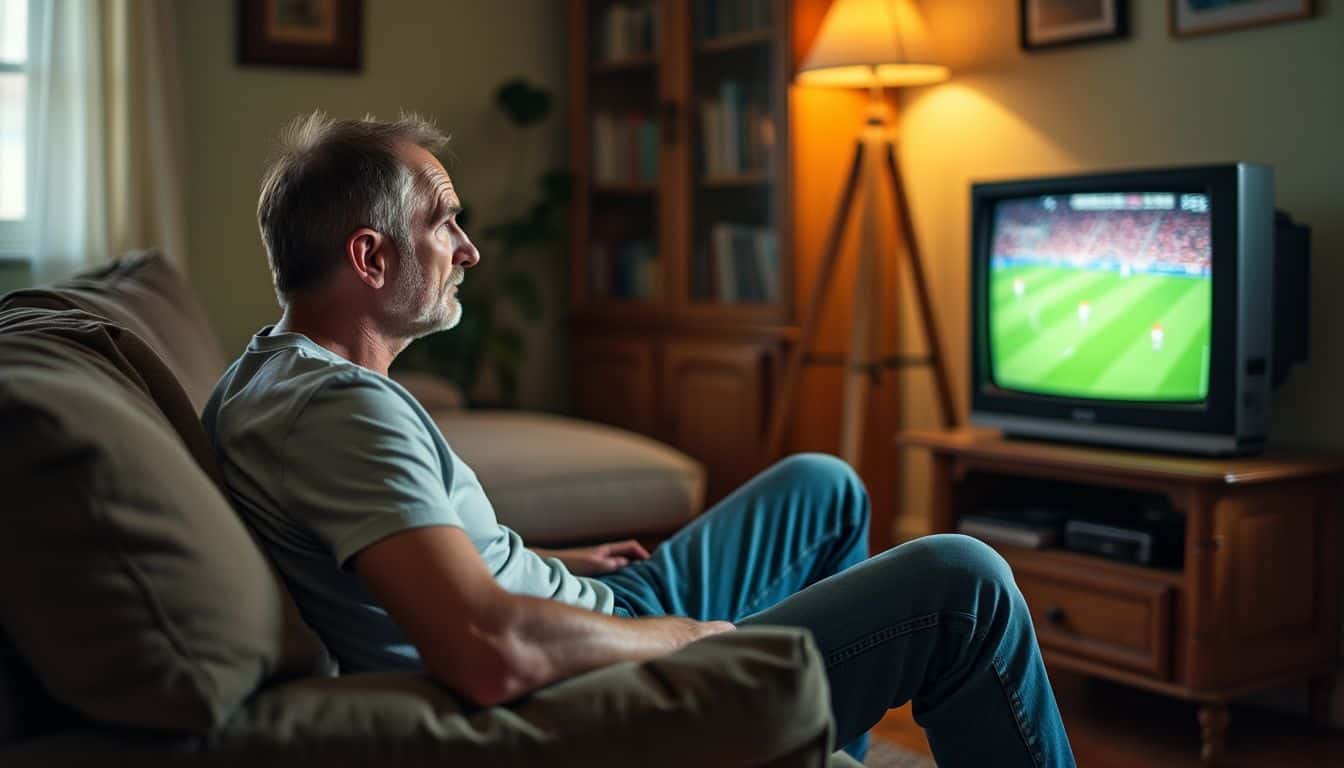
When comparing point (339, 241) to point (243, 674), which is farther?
point (339, 241)

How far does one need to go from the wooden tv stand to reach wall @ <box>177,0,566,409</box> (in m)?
2.12

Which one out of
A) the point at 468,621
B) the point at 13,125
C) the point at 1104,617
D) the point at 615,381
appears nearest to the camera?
the point at 468,621

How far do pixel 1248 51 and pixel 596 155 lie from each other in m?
2.02

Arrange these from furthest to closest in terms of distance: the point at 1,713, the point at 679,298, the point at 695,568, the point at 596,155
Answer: the point at 596,155 → the point at 679,298 → the point at 695,568 → the point at 1,713

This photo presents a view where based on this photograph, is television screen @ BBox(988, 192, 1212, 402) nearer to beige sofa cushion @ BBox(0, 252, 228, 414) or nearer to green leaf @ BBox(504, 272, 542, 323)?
beige sofa cushion @ BBox(0, 252, 228, 414)

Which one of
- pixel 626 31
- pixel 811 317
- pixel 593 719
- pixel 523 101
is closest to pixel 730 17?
pixel 626 31

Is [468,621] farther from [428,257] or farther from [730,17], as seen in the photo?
[730,17]

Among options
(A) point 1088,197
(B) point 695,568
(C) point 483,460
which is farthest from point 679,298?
(B) point 695,568

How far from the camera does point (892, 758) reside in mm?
2328

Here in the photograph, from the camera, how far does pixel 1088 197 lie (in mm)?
2613

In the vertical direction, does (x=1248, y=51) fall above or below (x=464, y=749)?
above

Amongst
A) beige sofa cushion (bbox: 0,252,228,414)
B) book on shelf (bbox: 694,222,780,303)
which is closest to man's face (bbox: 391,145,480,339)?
beige sofa cushion (bbox: 0,252,228,414)

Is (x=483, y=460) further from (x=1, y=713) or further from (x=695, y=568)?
(x=1, y=713)

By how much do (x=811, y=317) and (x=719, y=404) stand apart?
19.0 inches
